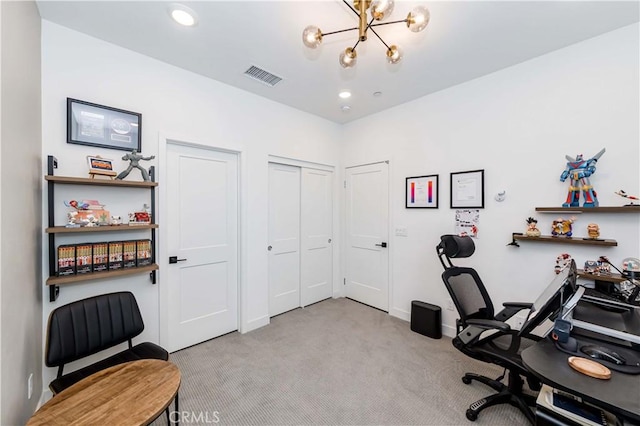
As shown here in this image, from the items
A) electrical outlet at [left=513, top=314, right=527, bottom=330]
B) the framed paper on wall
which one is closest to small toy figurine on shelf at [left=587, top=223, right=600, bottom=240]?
electrical outlet at [left=513, top=314, right=527, bottom=330]

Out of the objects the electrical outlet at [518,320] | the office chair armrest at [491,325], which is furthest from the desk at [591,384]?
the electrical outlet at [518,320]

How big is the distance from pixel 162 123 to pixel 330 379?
110 inches

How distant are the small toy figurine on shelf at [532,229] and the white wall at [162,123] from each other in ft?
8.70

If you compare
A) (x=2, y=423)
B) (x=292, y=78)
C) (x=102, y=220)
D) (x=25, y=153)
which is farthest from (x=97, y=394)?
(x=292, y=78)

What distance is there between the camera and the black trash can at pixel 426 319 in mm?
2912

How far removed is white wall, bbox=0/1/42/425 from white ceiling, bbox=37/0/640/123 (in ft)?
1.87

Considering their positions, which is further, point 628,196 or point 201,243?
point 201,243

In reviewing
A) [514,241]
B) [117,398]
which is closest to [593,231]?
[514,241]

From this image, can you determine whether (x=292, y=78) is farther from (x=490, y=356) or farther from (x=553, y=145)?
(x=490, y=356)

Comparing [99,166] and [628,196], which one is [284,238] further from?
[628,196]

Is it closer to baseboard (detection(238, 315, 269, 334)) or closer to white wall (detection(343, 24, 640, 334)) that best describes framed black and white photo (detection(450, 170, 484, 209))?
white wall (detection(343, 24, 640, 334))

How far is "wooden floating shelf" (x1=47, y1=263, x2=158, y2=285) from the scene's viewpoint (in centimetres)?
185

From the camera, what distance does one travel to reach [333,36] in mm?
2121

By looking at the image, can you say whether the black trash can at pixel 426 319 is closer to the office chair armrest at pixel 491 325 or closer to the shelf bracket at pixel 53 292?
the office chair armrest at pixel 491 325
